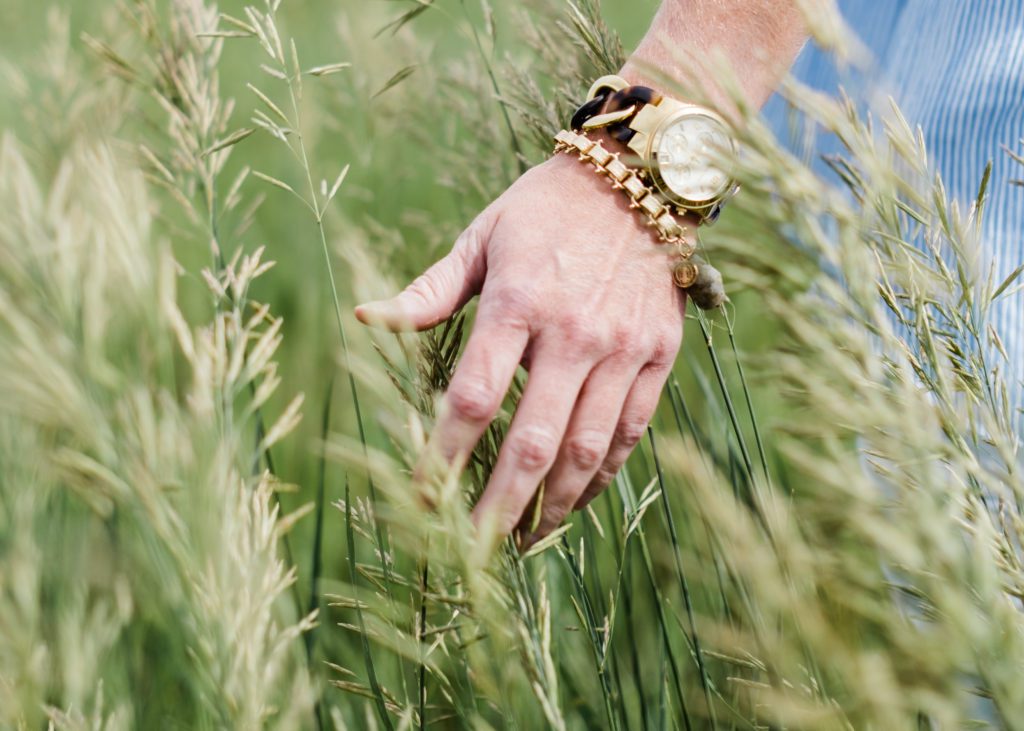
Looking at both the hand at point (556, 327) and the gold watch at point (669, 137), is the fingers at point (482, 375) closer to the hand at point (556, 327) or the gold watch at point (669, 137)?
the hand at point (556, 327)

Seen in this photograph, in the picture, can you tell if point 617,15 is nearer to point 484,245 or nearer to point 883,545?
point 484,245

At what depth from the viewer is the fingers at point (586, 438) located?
1100 millimetres

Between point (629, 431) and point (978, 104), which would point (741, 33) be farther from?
point (629, 431)

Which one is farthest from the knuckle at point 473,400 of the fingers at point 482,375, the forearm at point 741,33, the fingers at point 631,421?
the forearm at point 741,33

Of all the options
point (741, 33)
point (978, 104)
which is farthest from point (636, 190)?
point (978, 104)

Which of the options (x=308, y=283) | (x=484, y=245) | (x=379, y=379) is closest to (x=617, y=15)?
(x=308, y=283)

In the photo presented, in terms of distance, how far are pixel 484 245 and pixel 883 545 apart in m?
0.73

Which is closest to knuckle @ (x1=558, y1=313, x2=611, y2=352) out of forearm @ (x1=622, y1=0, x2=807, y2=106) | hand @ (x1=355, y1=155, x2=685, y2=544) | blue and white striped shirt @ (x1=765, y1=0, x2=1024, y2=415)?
hand @ (x1=355, y1=155, x2=685, y2=544)

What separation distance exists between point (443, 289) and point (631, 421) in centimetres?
31

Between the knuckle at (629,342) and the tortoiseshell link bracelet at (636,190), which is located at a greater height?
the tortoiseshell link bracelet at (636,190)

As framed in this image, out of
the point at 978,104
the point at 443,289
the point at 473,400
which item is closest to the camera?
the point at 473,400

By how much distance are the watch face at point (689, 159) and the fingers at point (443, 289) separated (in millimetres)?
243

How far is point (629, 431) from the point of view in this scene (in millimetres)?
1198

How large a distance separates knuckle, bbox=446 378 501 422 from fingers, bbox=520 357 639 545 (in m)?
0.14
